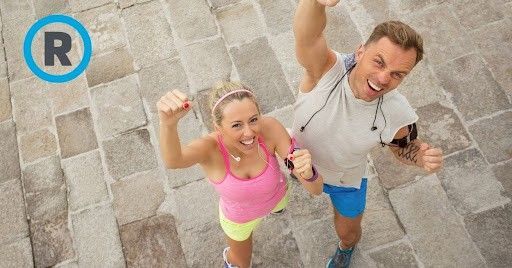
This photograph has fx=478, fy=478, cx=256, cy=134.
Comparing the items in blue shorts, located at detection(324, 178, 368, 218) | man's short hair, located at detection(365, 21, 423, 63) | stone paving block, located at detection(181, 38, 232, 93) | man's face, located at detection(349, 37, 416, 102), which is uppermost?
man's short hair, located at detection(365, 21, 423, 63)

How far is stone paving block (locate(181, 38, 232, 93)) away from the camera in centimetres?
525

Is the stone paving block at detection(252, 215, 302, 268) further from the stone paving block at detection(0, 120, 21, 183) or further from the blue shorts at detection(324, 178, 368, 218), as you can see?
the stone paving block at detection(0, 120, 21, 183)

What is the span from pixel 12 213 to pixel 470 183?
4358 millimetres

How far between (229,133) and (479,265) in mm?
2587

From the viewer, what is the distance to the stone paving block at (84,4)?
594 centimetres

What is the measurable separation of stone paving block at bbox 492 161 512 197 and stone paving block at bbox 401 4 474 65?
130 cm

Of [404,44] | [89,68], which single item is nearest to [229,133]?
[404,44]

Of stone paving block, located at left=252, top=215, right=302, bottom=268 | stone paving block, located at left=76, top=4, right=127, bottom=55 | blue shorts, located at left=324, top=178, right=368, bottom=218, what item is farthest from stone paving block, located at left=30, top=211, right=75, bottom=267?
blue shorts, located at left=324, top=178, right=368, bottom=218

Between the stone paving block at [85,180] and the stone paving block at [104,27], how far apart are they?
139 centimetres

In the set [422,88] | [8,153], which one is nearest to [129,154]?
[8,153]

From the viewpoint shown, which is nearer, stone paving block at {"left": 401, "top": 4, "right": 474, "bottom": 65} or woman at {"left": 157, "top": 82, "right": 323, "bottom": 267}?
woman at {"left": 157, "top": 82, "right": 323, "bottom": 267}

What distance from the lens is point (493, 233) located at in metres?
4.13

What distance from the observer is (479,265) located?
399cm

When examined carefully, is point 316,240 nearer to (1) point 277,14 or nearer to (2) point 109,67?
(1) point 277,14
